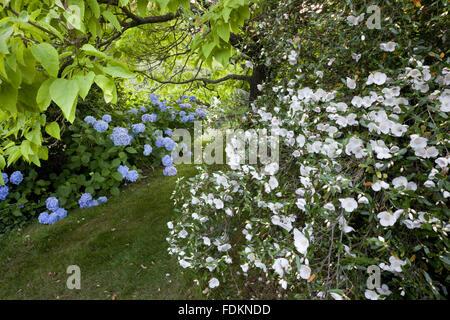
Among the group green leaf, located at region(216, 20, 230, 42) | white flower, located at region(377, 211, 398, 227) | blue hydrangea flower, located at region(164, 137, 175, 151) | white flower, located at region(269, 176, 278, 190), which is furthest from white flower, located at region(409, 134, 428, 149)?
blue hydrangea flower, located at region(164, 137, 175, 151)

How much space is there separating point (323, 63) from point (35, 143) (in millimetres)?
1766

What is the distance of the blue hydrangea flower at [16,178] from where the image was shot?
3.18 meters

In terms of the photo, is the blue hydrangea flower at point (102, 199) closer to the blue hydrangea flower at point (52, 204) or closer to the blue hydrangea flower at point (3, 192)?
the blue hydrangea flower at point (52, 204)

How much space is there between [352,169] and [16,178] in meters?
3.69

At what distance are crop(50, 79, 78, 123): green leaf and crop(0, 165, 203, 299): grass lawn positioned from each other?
1711 mm

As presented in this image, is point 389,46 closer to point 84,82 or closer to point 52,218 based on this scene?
point 84,82

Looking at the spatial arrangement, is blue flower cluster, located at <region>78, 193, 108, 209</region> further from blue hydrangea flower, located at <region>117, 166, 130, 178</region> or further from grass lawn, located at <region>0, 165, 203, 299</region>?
blue hydrangea flower, located at <region>117, 166, 130, 178</region>

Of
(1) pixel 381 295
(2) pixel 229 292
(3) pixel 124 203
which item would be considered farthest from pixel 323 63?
(3) pixel 124 203

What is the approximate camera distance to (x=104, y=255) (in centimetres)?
252

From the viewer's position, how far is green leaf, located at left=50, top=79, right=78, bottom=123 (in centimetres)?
85

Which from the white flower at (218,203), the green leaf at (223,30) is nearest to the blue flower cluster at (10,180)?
the white flower at (218,203)

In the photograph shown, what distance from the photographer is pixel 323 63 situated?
69.7 inches

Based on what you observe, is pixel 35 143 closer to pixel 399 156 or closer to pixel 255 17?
pixel 399 156

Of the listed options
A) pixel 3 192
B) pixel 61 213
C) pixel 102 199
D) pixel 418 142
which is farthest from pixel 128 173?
pixel 418 142
